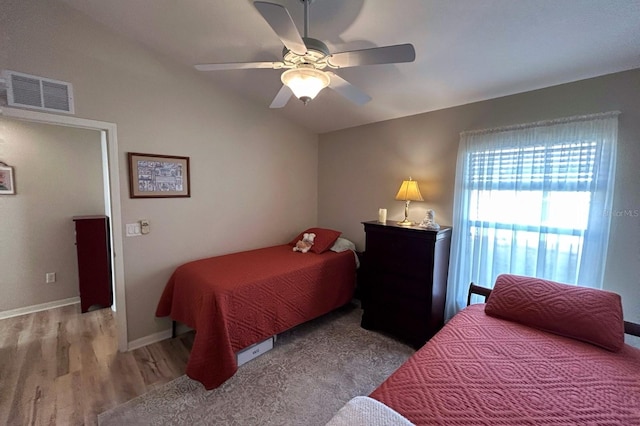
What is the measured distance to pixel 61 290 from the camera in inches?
129

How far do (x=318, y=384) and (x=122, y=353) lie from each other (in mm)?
1797

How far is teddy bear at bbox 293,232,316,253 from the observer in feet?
10.4

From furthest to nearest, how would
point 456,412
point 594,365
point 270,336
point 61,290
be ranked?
1. point 61,290
2. point 270,336
3. point 594,365
4. point 456,412

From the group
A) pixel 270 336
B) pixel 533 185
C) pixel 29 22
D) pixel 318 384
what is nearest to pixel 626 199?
pixel 533 185

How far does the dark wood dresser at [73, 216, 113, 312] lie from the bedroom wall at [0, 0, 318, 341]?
120cm

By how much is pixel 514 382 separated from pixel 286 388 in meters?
1.48

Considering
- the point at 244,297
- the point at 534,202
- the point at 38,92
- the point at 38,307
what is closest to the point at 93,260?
the point at 38,307

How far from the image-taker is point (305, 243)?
3215 millimetres

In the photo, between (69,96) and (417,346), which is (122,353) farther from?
(417,346)

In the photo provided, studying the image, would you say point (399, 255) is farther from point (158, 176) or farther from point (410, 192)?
point (158, 176)

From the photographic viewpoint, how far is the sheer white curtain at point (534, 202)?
1.82 m

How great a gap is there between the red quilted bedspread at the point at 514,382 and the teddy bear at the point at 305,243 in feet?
6.08

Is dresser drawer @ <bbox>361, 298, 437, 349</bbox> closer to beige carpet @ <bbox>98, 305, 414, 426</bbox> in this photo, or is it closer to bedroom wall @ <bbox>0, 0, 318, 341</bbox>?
beige carpet @ <bbox>98, 305, 414, 426</bbox>

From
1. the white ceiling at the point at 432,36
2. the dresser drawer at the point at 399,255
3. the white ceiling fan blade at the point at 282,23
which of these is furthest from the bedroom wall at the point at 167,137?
the white ceiling fan blade at the point at 282,23
